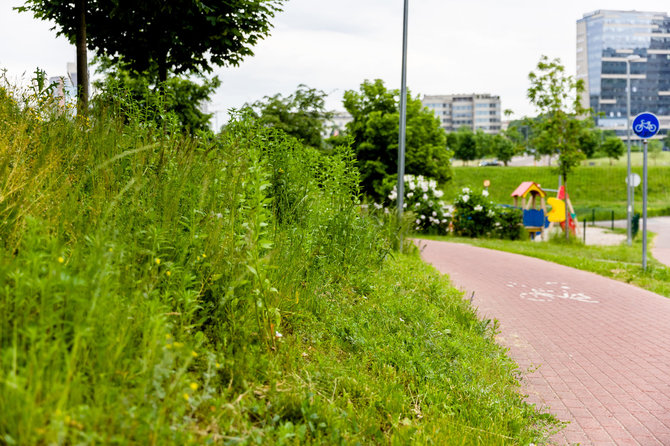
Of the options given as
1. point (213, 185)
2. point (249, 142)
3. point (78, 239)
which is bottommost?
point (78, 239)

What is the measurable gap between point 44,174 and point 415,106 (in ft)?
109

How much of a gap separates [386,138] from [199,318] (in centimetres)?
3003

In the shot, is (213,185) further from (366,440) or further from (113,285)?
(366,440)

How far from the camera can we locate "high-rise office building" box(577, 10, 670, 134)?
160 metres

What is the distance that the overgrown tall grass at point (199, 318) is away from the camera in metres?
2.68

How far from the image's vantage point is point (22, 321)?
2783mm

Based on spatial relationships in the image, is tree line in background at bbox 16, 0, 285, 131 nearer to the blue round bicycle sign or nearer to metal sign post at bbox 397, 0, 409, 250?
metal sign post at bbox 397, 0, 409, 250

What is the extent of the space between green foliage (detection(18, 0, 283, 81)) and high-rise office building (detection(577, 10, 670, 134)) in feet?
531

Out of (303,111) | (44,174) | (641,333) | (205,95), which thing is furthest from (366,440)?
(205,95)

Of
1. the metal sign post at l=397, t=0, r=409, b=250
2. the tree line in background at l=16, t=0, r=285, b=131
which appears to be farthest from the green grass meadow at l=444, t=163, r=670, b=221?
the tree line in background at l=16, t=0, r=285, b=131

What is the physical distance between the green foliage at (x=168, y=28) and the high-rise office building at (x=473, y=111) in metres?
173

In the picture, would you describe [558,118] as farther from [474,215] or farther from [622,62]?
[622,62]

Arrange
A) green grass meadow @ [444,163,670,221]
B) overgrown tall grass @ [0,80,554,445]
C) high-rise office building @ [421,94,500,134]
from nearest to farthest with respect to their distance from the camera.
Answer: overgrown tall grass @ [0,80,554,445] → green grass meadow @ [444,163,670,221] → high-rise office building @ [421,94,500,134]

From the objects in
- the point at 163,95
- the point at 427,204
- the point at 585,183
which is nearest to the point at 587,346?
the point at 163,95
